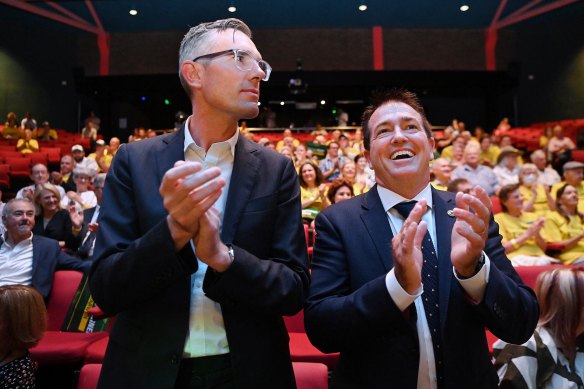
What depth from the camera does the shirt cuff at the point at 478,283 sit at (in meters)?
1.01

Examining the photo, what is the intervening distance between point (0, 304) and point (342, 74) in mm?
10614

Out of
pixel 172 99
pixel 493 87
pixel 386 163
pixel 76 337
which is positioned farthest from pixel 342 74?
pixel 386 163

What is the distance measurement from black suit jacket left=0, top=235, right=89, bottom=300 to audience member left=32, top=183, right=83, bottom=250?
842mm

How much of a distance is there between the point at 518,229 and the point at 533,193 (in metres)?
1.08

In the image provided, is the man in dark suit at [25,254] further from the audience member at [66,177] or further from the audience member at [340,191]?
the audience member at [66,177]

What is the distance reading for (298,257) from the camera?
41.1 inches

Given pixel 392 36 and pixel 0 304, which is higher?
pixel 392 36

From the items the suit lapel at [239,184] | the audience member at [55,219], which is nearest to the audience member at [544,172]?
the audience member at [55,219]

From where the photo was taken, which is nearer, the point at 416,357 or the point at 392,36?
the point at 416,357

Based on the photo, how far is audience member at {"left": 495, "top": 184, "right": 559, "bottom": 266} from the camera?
338 cm

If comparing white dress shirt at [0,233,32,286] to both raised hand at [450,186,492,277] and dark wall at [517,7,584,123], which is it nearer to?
raised hand at [450,186,492,277]

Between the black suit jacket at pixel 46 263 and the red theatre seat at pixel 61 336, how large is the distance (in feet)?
0.19

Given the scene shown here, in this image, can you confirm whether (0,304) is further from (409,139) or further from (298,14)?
(298,14)

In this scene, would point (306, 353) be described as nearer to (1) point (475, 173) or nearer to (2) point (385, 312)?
(2) point (385, 312)
